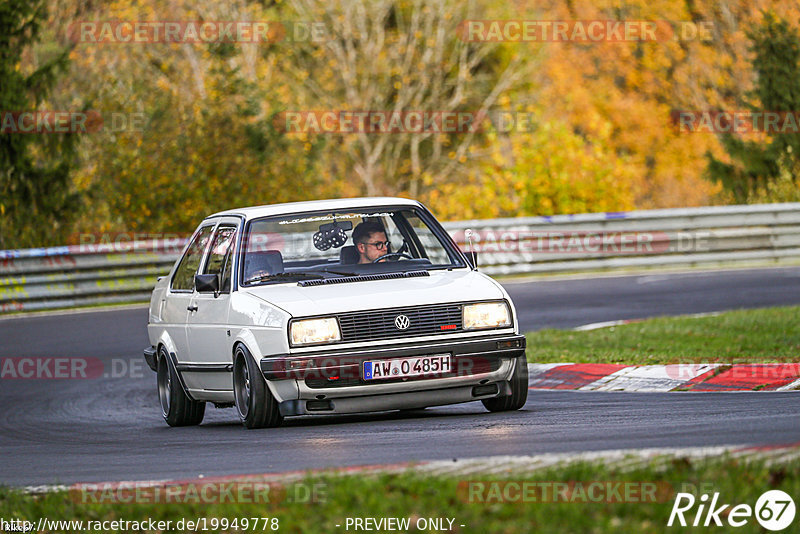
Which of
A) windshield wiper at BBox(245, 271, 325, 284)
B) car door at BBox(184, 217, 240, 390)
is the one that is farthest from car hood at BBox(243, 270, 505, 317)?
car door at BBox(184, 217, 240, 390)

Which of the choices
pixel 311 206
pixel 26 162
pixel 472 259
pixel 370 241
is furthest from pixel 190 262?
pixel 26 162

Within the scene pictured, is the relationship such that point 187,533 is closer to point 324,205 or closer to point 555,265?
point 324,205

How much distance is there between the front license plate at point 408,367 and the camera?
347 inches

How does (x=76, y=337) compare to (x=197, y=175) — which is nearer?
(x=76, y=337)

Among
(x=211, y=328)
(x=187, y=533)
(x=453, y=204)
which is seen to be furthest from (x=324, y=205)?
(x=453, y=204)

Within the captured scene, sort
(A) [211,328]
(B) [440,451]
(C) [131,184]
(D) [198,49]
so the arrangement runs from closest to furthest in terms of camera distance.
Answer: (B) [440,451], (A) [211,328], (C) [131,184], (D) [198,49]

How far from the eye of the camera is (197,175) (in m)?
26.3

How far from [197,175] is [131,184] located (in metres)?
1.30

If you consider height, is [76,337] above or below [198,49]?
below

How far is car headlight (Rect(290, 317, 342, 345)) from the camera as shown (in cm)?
885

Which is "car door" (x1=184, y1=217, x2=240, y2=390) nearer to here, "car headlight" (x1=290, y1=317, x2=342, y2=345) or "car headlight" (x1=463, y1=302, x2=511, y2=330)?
"car headlight" (x1=290, y1=317, x2=342, y2=345)

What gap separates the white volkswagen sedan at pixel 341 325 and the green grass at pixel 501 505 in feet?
9.29

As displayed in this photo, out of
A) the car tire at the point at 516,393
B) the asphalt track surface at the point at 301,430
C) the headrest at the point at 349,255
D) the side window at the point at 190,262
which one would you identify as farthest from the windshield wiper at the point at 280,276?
the car tire at the point at 516,393

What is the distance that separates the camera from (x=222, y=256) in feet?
34.0
